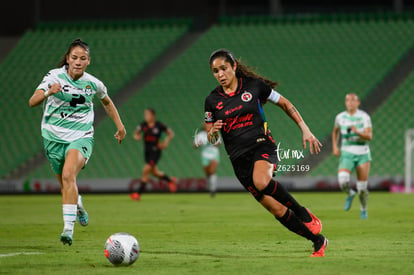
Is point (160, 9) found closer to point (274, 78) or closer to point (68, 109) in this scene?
point (274, 78)

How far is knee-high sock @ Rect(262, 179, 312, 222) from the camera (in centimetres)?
745

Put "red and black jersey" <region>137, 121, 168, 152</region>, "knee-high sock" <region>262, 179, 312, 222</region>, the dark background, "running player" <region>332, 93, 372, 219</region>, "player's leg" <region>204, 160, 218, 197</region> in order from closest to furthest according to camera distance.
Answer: "knee-high sock" <region>262, 179, 312, 222</region> < "running player" <region>332, 93, 372, 219</region> < "red and black jersey" <region>137, 121, 168, 152</region> < "player's leg" <region>204, 160, 218, 197</region> < the dark background

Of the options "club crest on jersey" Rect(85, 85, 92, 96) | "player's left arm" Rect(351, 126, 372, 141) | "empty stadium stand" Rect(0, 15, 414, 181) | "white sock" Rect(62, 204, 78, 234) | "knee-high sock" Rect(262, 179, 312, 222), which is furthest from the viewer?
"empty stadium stand" Rect(0, 15, 414, 181)

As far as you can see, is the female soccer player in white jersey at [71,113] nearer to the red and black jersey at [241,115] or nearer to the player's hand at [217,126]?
the red and black jersey at [241,115]

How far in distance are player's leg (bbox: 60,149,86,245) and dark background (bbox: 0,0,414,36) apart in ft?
71.0

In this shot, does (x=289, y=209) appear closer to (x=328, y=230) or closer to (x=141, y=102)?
(x=328, y=230)

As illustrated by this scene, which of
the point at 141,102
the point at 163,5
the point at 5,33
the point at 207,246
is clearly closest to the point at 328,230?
→ the point at 207,246

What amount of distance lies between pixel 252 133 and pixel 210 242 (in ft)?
7.00

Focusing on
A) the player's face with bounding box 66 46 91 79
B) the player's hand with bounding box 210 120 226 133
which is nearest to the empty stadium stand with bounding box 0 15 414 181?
the player's face with bounding box 66 46 91 79

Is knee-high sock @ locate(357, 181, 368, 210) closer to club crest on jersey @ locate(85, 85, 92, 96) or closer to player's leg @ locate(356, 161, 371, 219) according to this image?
player's leg @ locate(356, 161, 371, 219)

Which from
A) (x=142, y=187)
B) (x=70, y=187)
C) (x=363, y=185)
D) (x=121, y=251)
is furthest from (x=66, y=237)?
(x=142, y=187)

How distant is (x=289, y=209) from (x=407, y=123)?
18379 mm

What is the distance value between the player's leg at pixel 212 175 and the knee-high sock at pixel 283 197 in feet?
48.0

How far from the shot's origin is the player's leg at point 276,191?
7.45 metres
